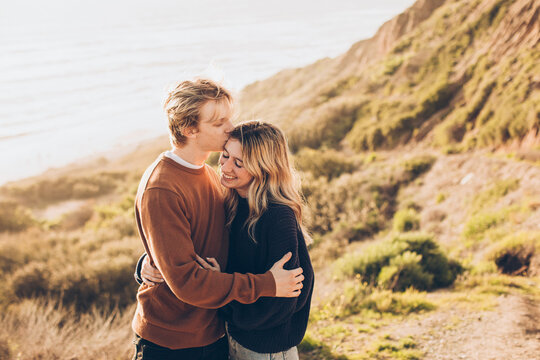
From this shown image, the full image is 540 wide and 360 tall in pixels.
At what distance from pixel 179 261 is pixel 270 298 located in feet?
1.72

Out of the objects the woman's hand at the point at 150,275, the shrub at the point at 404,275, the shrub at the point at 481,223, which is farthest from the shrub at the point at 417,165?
the woman's hand at the point at 150,275

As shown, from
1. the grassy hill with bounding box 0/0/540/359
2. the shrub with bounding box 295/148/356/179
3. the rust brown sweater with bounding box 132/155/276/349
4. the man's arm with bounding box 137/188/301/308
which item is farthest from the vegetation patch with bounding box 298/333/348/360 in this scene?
the shrub with bounding box 295/148/356/179

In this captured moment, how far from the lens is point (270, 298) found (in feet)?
6.35

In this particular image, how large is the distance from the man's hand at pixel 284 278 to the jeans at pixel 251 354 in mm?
406

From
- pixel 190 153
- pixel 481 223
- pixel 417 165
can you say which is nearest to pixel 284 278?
pixel 190 153

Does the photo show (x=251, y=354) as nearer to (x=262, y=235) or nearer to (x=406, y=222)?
(x=262, y=235)

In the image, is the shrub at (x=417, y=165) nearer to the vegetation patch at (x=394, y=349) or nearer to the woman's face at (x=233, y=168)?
the vegetation patch at (x=394, y=349)

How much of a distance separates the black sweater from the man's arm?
16 centimetres

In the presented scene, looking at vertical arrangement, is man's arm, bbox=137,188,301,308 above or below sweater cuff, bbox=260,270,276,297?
above

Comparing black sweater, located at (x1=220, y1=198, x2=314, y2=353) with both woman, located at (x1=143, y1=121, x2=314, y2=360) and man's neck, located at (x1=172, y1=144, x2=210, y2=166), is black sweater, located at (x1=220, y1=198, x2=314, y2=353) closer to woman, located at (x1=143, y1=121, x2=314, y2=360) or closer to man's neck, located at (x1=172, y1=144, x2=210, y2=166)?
woman, located at (x1=143, y1=121, x2=314, y2=360)

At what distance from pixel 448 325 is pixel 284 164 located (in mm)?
3518

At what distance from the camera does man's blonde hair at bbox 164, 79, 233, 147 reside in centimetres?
195

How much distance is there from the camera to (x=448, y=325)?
4.38 metres

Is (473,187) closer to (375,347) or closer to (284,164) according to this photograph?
(375,347)
